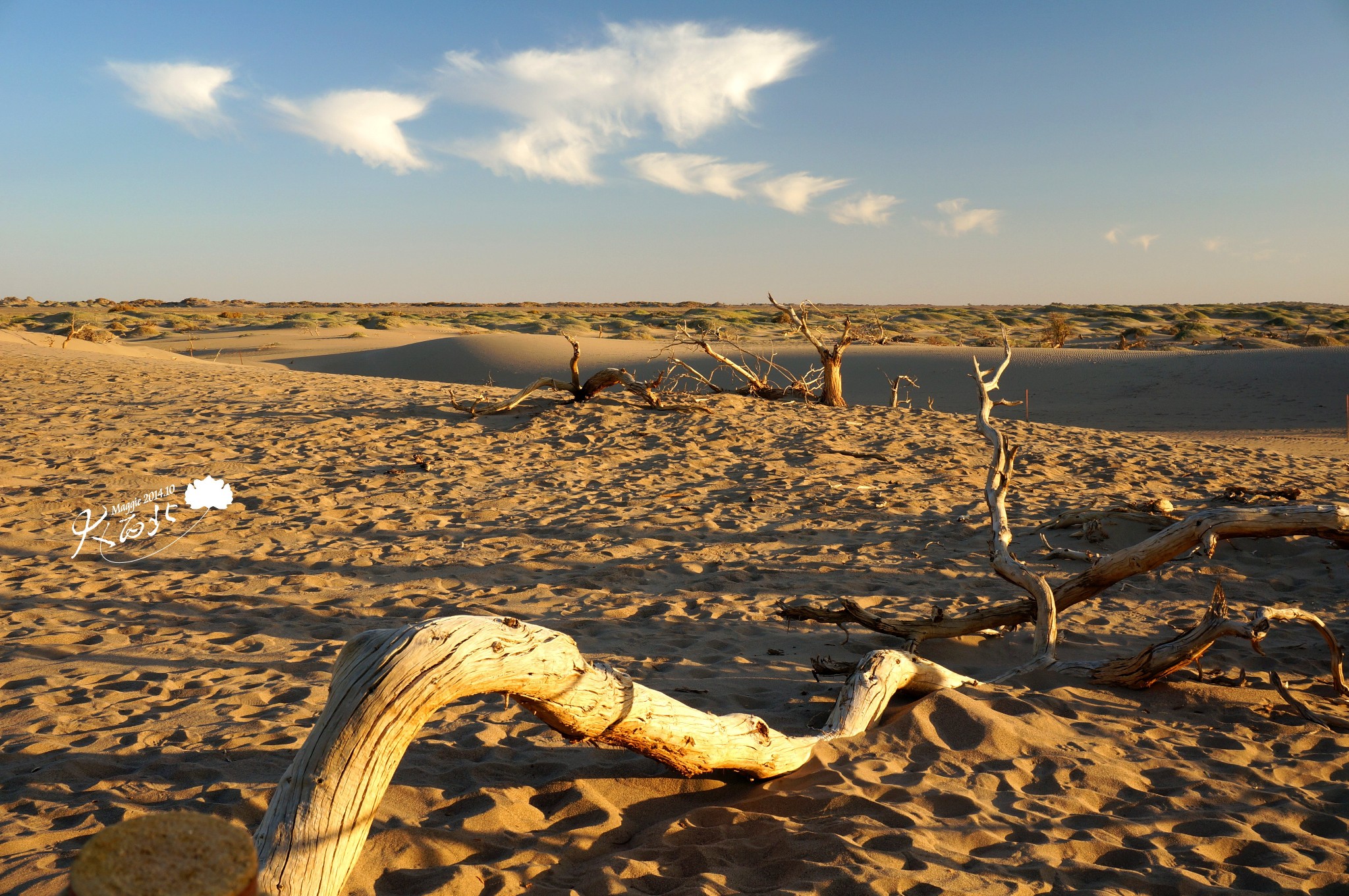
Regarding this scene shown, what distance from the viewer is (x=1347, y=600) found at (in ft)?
18.5

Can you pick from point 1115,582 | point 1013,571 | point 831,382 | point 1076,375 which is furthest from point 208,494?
point 1076,375

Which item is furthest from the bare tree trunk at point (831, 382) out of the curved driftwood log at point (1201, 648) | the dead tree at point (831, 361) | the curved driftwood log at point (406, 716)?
the curved driftwood log at point (406, 716)

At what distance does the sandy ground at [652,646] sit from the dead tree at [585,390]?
1.78ft

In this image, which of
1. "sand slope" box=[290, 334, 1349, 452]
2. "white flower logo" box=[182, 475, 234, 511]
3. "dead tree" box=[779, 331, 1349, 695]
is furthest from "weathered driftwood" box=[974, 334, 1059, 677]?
"sand slope" box=[290, 334, 1349, 452]

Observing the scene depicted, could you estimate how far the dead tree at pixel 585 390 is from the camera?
11539mm

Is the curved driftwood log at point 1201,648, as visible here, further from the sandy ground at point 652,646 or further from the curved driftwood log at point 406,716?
the curved driftwood log at point 406,716

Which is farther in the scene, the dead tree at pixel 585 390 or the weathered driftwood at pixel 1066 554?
the dead tree at pixel 585 390

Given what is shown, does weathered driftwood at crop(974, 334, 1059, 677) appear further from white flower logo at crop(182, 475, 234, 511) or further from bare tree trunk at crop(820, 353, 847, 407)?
bare tree trunk at crop(820, 353, 847, 407)

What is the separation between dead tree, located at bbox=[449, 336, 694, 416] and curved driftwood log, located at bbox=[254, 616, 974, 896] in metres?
8.79

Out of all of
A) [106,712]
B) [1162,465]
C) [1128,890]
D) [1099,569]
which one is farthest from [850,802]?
[1162,465]

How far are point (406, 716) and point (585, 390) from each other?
10.0 meters

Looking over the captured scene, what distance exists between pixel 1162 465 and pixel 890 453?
3157mm

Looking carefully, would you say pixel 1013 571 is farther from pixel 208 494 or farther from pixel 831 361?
pixel 831 361

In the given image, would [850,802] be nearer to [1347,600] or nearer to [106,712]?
[106,712]
